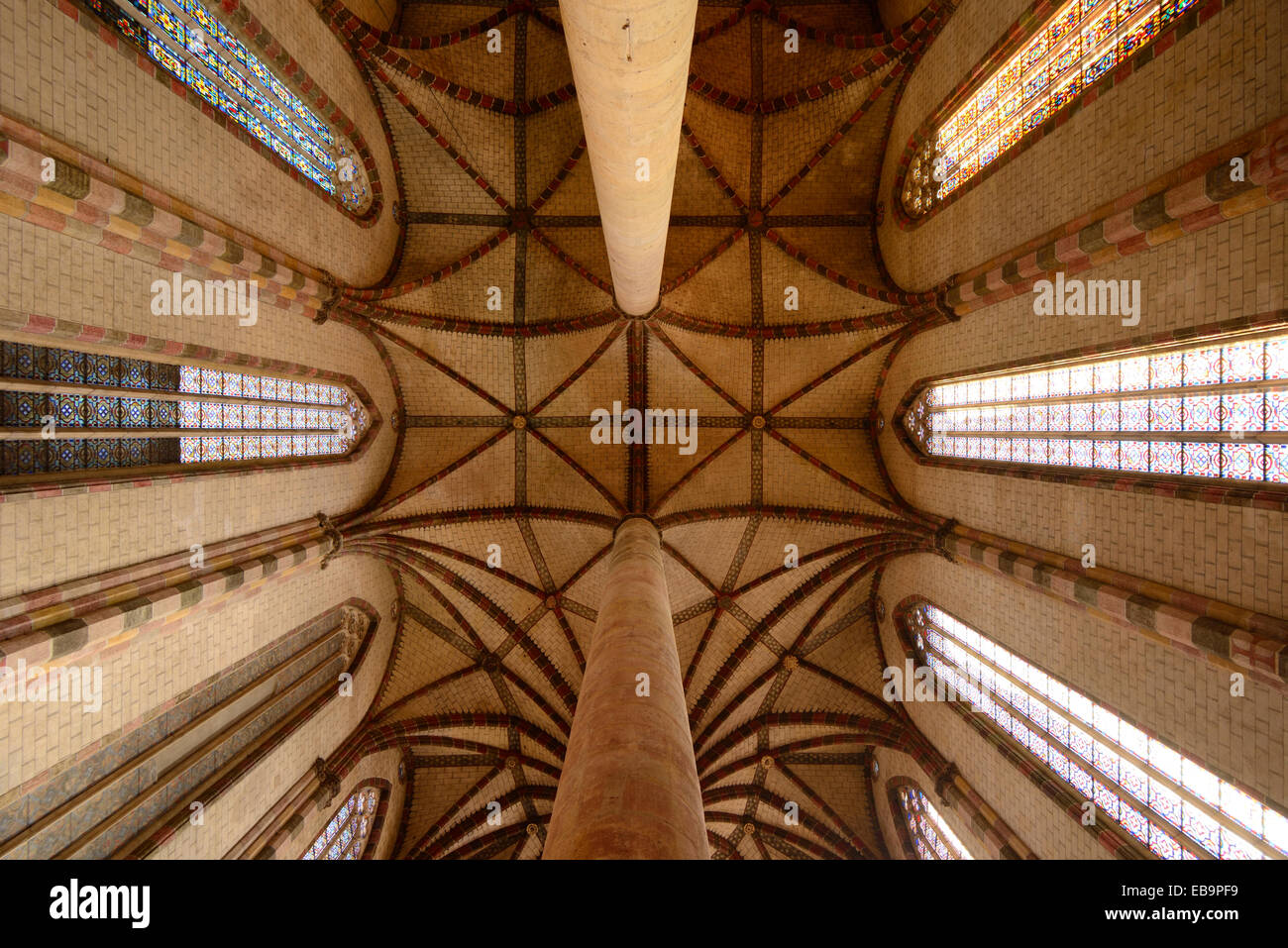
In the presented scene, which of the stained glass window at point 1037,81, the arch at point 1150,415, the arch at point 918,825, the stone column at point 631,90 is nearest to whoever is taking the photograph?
the stone column at point 631,90

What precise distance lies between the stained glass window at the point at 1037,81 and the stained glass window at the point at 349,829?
15.0m

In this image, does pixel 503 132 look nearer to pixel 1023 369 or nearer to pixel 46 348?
pixel 46 348

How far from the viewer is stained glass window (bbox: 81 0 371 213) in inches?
287

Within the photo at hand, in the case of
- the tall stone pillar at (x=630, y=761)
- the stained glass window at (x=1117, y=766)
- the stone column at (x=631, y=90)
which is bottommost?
the stained glass window at (x=1117, y=766)

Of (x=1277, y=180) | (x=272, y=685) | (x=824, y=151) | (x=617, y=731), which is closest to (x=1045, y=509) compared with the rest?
(x=1277, y=180)

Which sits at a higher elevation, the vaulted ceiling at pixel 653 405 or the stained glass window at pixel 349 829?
the vaulted ceiling at pixel 653 405

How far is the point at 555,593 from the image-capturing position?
46.3 feet

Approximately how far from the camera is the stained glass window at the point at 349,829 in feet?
38.1

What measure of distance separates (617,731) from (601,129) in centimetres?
432

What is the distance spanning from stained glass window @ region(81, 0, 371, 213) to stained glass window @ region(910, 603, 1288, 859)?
41.7 feet

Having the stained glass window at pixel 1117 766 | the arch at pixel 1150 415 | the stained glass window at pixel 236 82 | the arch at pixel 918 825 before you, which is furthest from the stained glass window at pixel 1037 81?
the arch at pixel 918 825

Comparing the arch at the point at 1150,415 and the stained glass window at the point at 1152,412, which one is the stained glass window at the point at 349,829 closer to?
the arch at the point at 1150,415

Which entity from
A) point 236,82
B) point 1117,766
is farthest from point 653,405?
point 1117,766

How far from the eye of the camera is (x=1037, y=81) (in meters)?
8.54
